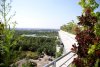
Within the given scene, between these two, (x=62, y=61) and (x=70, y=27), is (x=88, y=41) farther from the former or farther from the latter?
(x=70, y=27)

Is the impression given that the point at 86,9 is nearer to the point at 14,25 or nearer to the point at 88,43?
the point at 88,43

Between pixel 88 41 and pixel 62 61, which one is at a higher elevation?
pixel 88 41

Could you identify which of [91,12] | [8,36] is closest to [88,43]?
[91,12]

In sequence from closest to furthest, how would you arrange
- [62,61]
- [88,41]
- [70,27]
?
1. [88,41]
2. [62,61]
3. [70,27]

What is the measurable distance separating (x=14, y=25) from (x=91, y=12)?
20.8 feet

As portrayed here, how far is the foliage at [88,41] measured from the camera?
8320mm

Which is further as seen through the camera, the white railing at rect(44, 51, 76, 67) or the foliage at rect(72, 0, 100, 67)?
the foliage at rect(72, 0, 100, 67)

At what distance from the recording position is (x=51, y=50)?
3506 inches

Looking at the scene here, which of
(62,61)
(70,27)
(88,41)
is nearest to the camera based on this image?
(88,41)

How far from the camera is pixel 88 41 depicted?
8547mm

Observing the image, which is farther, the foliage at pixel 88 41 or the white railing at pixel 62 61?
the foliage at pixel 88 41

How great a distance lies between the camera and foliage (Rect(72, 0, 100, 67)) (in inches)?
328

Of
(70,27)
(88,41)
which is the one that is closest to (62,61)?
(88,41)

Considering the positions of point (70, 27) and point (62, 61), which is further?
point (70, 27)
